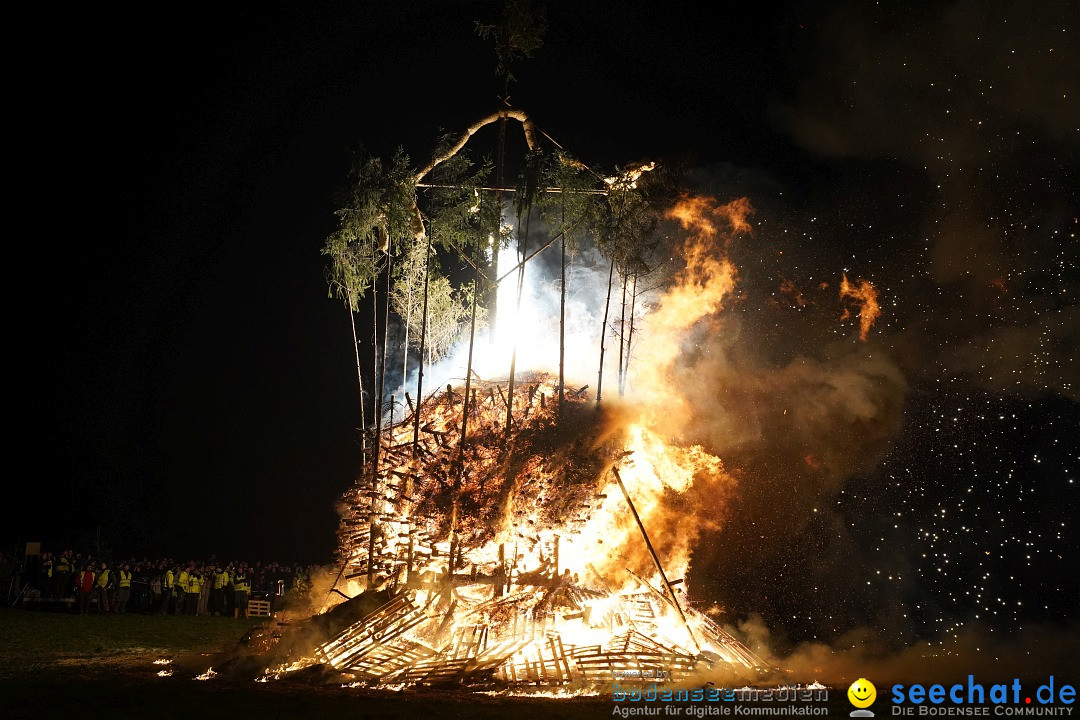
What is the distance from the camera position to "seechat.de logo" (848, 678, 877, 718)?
924 cm

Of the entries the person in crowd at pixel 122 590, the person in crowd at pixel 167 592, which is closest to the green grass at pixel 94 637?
the person in crowd at pixel 122 590

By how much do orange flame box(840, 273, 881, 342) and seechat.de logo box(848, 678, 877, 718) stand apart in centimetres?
1094

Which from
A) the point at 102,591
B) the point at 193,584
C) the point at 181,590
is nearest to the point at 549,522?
the point at 102,591

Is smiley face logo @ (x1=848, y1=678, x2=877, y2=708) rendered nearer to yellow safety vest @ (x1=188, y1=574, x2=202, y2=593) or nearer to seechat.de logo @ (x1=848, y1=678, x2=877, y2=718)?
seechat.de logo @ (x1=848, y1=678, x2=877, y2=718)

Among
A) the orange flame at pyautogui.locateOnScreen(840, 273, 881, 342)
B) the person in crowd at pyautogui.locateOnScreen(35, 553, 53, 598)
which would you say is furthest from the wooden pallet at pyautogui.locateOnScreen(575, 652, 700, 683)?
the person in crowd at pyautogui.locateOnScreen(35, 553, 53, 598)

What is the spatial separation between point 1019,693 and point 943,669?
11.1 ft

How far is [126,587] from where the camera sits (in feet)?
76.2

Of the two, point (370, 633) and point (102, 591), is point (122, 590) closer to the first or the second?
point (102, 591)

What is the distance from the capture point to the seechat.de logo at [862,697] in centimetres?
924

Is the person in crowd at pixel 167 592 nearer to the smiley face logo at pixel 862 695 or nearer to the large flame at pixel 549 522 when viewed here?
the large flame at pixel 549 522

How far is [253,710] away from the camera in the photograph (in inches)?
369

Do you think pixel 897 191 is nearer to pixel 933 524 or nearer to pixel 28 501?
pixel 933 524

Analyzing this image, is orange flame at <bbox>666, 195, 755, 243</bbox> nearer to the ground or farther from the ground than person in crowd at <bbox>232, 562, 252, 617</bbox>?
farther from the ground

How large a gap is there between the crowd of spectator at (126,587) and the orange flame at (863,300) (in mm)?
15683
